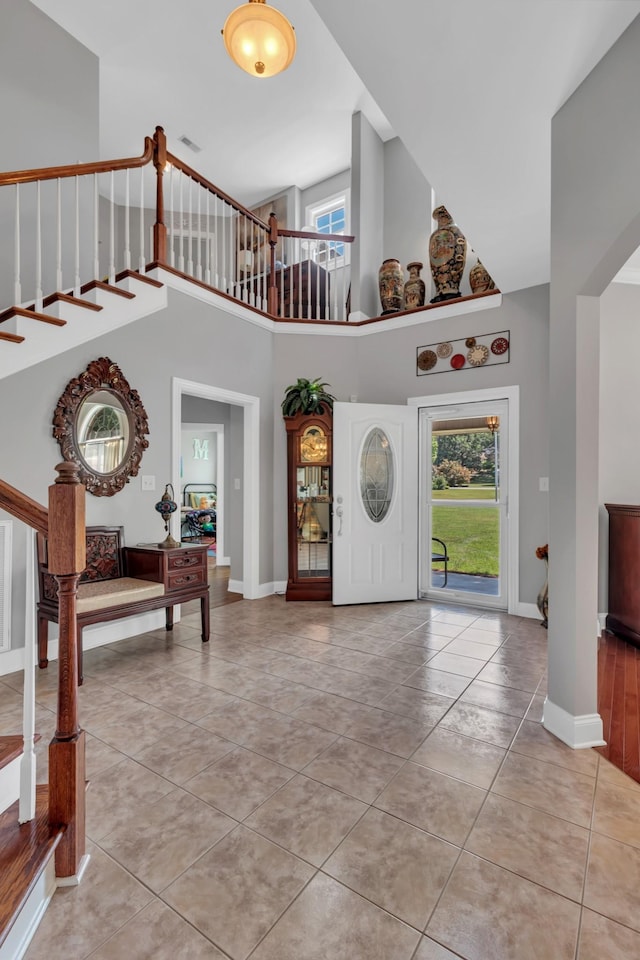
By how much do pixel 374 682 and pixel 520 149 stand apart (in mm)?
3103

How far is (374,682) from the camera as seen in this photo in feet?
9.29

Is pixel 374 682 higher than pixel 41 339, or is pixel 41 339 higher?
pixel 41 339

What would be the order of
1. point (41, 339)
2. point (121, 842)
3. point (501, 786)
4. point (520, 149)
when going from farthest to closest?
point (41, 339), point (520, 149), point (501, 786), point (121, 842)

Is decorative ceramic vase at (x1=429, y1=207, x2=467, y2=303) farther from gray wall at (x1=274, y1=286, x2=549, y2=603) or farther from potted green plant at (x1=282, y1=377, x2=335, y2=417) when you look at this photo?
potted green plant at (x1=282, y1=377, x2=335, y2=417)

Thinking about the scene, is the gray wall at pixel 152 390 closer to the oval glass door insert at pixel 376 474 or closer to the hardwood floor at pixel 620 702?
the oval glass door insert at pixel 376 474

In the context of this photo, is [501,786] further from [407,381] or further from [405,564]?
[407,381]

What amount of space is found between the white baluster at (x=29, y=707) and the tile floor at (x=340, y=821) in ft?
0.99

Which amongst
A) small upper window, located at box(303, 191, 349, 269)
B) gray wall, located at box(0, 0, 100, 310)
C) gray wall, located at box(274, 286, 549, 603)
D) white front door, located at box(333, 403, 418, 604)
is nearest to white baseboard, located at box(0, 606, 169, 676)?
gray wall, located at box(274, 286, 549, 603)

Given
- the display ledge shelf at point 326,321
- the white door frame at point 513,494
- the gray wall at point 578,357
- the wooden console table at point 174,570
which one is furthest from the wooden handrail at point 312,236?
the wooden console table at point 174,570

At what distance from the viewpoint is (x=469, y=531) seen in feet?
15.6

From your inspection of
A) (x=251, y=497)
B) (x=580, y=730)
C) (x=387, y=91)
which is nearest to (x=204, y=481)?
(x=251, y=497)

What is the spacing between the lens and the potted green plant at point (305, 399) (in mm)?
4742

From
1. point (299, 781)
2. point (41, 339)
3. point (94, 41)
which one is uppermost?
point (94, 41)

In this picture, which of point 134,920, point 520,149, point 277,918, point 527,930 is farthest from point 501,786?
point 520,149
